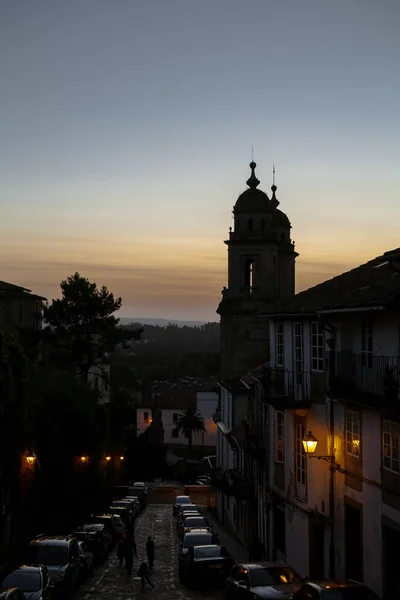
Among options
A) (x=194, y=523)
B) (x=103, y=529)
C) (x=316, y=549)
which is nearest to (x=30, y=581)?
(x=316, y=549)

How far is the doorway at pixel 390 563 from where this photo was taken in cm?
1881

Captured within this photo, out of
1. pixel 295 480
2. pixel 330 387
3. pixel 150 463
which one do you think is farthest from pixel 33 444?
pixel 150 463

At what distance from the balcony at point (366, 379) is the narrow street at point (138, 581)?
757 centimetres

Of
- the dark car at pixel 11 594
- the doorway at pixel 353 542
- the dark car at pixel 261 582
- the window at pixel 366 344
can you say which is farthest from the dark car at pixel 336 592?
the window at pixel 366 344

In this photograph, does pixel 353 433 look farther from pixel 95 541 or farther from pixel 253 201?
pixel 253 201

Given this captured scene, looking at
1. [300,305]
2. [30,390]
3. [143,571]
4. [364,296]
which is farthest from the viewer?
[30,390]

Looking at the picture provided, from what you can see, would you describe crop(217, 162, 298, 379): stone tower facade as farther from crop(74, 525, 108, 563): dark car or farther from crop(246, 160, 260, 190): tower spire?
crop(74, 525, 108, 563): dark car

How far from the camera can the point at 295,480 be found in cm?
2678

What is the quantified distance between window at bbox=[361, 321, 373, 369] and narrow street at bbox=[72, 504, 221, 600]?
8.55 metres

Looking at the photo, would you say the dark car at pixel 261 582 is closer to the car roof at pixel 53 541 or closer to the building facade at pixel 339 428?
the building facade at pixel 339 428

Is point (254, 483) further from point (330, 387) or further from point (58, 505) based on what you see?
point (330, 387)

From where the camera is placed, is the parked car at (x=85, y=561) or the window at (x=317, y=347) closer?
the parked car at (x=85, y=561)

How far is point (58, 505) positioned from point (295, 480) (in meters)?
13.0

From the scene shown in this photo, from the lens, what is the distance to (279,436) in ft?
95.1
